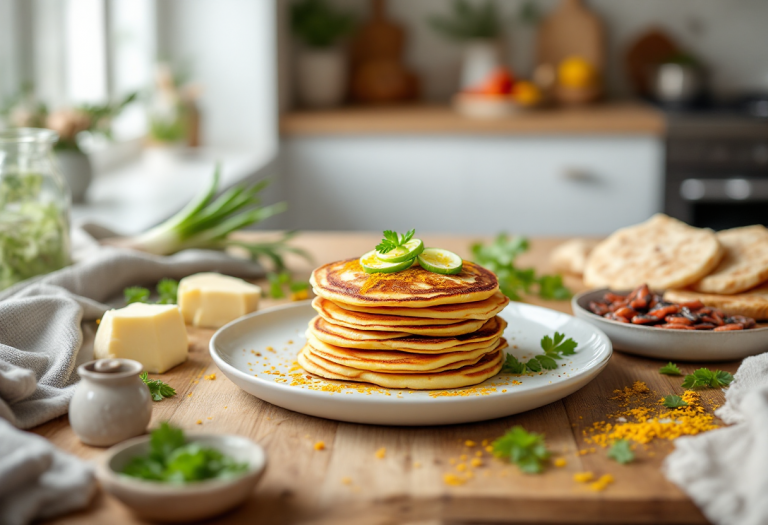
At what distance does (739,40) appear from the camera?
15.1 feet

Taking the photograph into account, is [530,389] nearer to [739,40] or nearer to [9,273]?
[9,273]

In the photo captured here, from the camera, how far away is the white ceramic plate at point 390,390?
1.00 metres

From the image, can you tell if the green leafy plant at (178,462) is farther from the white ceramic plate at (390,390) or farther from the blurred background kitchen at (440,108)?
the blurred background kitchen at (440,108)

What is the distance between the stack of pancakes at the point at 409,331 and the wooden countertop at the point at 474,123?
2.76 m

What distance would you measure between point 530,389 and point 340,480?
0.27 m

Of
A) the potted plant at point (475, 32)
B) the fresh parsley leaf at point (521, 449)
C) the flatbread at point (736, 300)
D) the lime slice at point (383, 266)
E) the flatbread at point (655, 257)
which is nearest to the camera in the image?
the fresh parsley leaf at point (521, 449)

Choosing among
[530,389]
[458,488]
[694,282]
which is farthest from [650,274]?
[458,488]

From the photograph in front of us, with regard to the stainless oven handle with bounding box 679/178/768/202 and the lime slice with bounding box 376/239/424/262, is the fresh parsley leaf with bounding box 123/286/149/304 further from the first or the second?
the stainless oven handle with bounding box 679/178/768/202

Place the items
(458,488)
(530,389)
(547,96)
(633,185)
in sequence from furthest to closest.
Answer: (547,96) → (633,185) → (530,389) → (458,488)

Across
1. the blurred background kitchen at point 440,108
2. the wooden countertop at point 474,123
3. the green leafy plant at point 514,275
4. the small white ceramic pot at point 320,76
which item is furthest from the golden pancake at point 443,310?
the small white ceramic pot at point 320,76

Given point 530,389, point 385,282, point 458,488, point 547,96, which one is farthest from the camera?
point 547,96

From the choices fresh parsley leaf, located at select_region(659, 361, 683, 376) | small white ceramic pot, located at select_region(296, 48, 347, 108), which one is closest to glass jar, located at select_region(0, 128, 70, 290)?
fresh parsley leaf, located at select_region(659, 361, 683, 376)

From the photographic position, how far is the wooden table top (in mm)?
847

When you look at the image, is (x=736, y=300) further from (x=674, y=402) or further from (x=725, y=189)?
(x=725, y=189)
